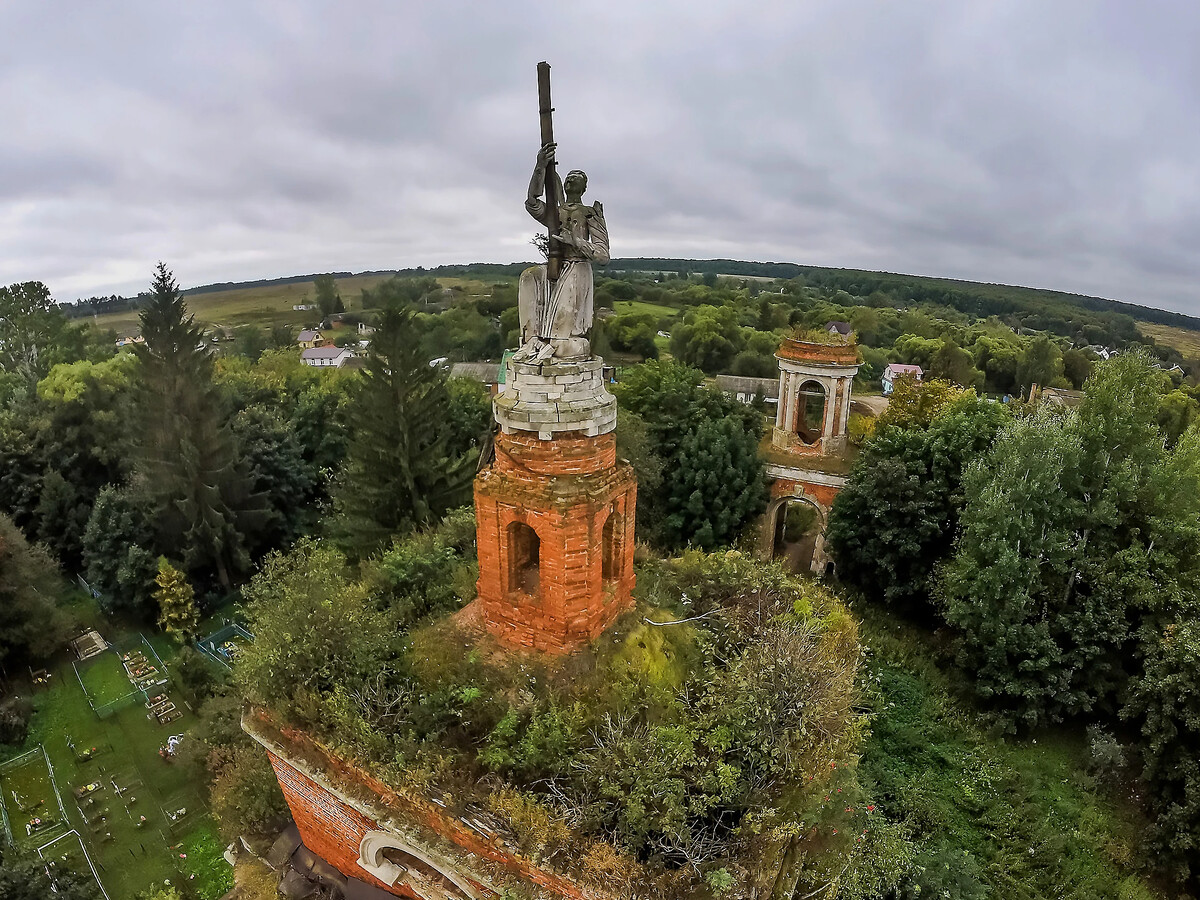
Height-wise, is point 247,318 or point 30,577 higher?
point 247,318

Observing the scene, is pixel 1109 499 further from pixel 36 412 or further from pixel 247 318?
pixel 247 318

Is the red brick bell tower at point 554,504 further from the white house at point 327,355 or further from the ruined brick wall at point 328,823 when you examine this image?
the white house at point 327,355

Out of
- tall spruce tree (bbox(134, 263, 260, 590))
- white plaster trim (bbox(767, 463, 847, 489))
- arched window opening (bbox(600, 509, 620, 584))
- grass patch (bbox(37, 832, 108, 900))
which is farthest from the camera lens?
white plaster trim (bbox(767, 463, 847, 489))

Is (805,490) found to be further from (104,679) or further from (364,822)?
(104,679)

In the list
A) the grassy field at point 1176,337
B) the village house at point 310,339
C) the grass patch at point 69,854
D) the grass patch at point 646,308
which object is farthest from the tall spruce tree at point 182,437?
the grassy field at point 1176,337

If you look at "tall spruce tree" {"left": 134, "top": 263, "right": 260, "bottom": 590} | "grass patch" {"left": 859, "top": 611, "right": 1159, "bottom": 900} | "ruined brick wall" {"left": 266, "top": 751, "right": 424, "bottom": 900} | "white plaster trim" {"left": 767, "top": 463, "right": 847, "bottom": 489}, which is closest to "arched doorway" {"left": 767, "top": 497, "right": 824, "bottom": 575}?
"white plaster trim" {"left": 767, "top": 463, "right": 847, "bottom": 489}

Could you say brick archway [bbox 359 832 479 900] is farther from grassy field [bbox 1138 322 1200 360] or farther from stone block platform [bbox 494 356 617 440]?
grassy field [bbox 1138 322 1200 360]

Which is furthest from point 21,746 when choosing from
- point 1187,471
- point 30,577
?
point 1187,471

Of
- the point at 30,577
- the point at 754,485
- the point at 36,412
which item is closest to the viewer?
the point at 30,577
